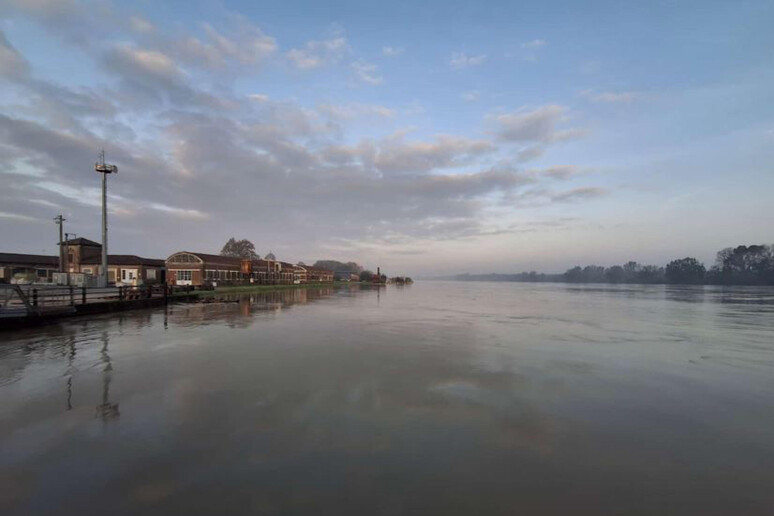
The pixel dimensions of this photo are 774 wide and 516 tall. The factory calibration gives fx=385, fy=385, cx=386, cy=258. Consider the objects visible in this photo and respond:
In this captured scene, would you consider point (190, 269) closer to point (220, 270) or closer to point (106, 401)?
point (220, 270)

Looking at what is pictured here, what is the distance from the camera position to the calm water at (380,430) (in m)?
4.92

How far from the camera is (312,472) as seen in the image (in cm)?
548

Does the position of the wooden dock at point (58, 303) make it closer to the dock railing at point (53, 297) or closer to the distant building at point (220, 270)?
the dock railing at point (53, 297)

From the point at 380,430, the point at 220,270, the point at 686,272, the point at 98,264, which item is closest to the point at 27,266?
the point at 98,264

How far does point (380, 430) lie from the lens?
702cm

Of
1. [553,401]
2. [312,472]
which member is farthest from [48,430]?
[553,401]

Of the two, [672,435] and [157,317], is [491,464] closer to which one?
[672,435]

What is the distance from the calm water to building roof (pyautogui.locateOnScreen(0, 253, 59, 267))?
6221 centimetres

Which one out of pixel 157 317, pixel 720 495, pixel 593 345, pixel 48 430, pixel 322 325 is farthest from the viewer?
pixel 157 317

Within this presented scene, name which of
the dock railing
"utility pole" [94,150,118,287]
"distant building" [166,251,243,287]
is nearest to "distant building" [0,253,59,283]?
"distant building" [166,251,243,287]

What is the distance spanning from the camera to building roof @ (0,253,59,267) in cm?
5950

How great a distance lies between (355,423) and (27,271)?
254ft

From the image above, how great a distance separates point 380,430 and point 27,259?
8010 centimetres

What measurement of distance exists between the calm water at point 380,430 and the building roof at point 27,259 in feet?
204
